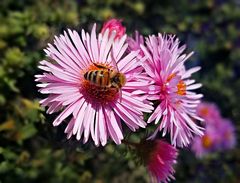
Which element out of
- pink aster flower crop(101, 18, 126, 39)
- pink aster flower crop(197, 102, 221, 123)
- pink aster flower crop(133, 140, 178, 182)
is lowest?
pink aster flower crop(133, 140, 178, 182)

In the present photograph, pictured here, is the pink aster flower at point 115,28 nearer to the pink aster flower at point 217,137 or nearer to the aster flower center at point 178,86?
the aster flower center at point 178,86

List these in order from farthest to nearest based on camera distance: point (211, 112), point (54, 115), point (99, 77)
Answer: point (211, 112)
point (54, 115)
point (99, 77)

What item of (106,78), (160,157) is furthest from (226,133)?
(106,78)

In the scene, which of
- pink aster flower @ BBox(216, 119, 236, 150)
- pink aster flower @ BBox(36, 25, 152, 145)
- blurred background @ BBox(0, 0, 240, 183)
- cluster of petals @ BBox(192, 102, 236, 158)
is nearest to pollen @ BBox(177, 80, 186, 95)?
pink aster flower @ BBox(36, 25, 152, 145)

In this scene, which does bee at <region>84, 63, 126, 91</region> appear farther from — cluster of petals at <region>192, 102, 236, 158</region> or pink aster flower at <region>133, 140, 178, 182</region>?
cluster of petals at <region>192, 102, 236, 158</region>

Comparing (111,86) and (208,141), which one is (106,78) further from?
(208,141)

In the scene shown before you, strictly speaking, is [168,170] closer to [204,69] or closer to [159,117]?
[159,117]

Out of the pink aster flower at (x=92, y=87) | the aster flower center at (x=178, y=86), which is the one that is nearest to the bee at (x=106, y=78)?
the pink aster flower at (x=92, y=87)
